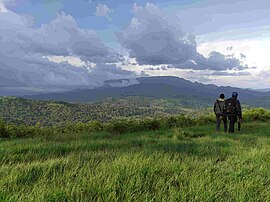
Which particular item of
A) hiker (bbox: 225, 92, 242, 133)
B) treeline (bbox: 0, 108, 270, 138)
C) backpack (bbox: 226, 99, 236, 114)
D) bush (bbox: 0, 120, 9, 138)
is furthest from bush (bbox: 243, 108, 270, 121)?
bush (bbox: 0, 120, 9, 138)

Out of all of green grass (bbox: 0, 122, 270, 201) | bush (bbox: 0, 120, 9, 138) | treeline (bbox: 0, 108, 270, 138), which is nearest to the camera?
green grass (bbox: 0, 122, 270, 201)

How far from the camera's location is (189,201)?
364 centimetres

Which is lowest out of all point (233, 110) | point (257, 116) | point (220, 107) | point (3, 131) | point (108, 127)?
point (257, 116)

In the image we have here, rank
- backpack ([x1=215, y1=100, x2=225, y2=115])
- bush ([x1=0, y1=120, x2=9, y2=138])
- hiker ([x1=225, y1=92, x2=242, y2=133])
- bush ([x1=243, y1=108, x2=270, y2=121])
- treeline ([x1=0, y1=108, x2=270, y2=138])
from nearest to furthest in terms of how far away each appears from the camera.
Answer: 1. bush ([x1=0, y1=120, x2=9, y2=138])
2. treeline ([x1=0, y1=108, x2=270, y2=138])
3. hiker ([x1=225, y1=92, x2=242, y2=133])
4. backpack ([x1=215, y1=100, x2=225, y2=115])
5. bush ([x1=243, y1=108, x2=270, y2=121])

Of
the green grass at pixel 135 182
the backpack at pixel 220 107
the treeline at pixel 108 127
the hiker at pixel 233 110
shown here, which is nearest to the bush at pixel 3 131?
the treeline at pixel 108 127

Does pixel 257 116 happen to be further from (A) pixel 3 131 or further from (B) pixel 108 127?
(A) pixel 3 131

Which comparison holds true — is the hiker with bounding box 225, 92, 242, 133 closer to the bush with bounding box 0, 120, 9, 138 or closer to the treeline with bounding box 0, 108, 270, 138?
the treeline with bounding box 0, 108, 270, 138

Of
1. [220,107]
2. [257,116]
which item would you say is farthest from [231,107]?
[257,116]

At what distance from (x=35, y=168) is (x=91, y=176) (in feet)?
4.54

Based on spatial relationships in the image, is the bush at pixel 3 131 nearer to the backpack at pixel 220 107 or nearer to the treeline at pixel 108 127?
the treeline at pixel 108 127

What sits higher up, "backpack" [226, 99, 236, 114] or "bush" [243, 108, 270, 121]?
"backpack" [226, 99, 236, 114]

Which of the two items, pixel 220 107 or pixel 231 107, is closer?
pixel 231 107

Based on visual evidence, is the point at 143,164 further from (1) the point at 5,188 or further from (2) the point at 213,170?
(1) the point at 5,188

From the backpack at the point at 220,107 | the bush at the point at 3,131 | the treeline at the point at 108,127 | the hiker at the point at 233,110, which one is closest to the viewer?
the bush at the point at 3,131
